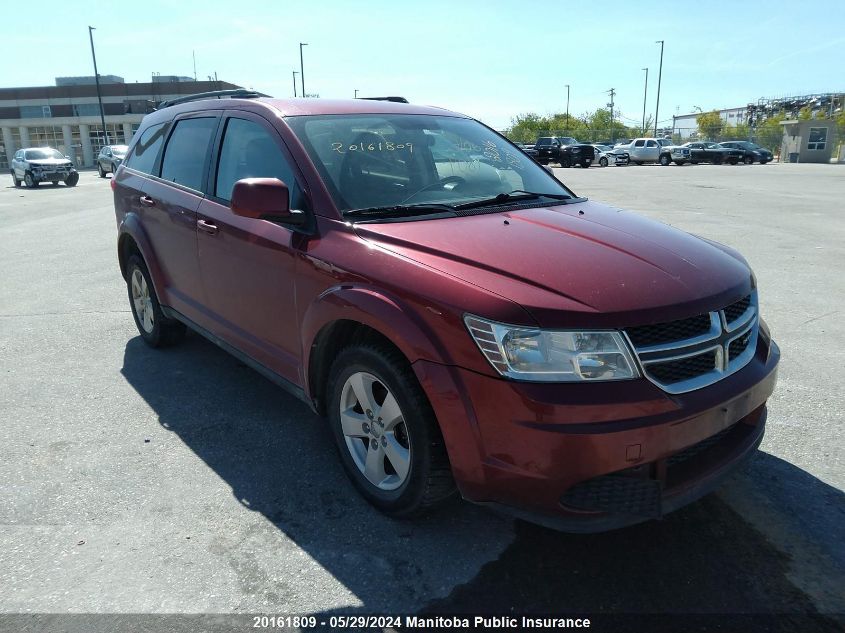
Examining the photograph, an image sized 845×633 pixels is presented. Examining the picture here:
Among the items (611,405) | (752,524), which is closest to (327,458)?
(611,405)

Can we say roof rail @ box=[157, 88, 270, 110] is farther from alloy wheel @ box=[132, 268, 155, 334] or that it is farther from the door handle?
alloy wheel @ box=[132, 268, 155, 334]

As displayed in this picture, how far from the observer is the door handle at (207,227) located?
151 inches

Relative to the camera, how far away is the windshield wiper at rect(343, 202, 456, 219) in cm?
309

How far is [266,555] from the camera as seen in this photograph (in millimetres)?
2723

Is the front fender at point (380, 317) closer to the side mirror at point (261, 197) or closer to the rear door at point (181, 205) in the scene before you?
the side mirror at point (261, 197)

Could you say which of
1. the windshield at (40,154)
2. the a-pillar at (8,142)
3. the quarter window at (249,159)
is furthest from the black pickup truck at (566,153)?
the a-pillar at (8,142)

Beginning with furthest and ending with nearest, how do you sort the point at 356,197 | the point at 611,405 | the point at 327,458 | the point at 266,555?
the point at 327,458
the point at 356,197
the point at 266,555
the point at 611,405

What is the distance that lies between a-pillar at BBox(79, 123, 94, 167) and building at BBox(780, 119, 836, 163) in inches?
2541

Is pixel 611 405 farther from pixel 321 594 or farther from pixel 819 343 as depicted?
pixel 819 343

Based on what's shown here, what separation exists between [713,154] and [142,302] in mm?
48166

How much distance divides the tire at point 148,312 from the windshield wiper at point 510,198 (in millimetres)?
2815

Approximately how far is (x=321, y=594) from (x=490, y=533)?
795mm

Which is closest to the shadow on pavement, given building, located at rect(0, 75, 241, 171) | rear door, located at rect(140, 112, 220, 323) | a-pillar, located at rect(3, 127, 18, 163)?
rear door, located at rect(140, 112, 220, 323)

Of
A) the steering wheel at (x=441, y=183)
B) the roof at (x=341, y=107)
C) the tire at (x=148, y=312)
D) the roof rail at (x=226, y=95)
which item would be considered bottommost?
the tire at (x=148, y=312)
